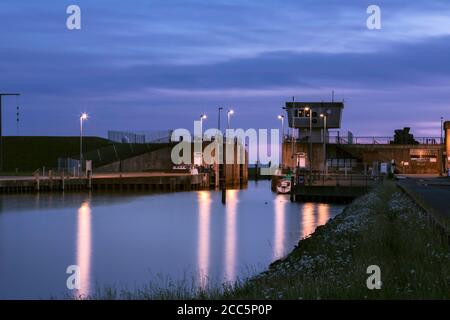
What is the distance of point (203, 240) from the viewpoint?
124 feet

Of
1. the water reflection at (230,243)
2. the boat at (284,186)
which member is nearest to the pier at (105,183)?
the boat at (284,186)

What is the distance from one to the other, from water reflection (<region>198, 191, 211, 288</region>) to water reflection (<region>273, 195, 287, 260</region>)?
3.20 metres

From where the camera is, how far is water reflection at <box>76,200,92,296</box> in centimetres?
2351

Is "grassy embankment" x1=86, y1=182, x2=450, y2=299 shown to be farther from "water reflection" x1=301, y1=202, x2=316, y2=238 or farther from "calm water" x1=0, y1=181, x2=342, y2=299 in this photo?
"water reflection" x1=301, y1=202, x2=316, y2=238

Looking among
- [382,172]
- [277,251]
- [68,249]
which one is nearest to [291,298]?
[277,251]

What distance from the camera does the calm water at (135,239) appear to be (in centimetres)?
2541

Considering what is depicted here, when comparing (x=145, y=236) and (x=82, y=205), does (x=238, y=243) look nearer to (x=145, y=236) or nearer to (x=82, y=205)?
(x=145, y=236)

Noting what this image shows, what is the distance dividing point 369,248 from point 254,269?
8.98 metres

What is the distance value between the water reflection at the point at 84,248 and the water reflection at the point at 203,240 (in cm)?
394

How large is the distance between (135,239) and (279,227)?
11.9 metres

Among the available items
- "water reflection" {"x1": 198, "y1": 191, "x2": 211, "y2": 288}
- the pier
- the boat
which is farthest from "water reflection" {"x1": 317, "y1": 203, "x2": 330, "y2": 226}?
the pier

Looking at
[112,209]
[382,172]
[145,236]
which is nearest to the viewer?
[145,236]

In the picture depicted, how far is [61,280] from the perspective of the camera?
2436 centimetres

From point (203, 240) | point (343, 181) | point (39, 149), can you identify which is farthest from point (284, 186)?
point (39, 149)
